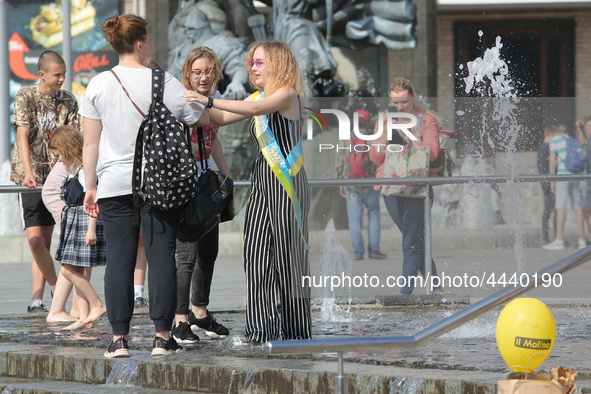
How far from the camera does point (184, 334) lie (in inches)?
→ 251

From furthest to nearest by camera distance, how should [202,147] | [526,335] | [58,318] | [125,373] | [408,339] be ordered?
1. [58,318]
2. [202,147]
3. [125,373]
4. [526,335]
5. [408,339]

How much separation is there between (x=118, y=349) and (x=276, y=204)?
1.09 meters

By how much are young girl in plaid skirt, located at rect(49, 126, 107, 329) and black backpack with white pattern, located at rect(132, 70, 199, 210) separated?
5.28 feet

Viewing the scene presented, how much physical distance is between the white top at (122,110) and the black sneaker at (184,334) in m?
1.04

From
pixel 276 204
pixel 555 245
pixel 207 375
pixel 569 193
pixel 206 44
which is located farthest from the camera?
pixel 206 44

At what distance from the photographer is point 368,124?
9945 millimetres

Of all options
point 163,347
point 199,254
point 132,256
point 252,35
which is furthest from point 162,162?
point 252,35

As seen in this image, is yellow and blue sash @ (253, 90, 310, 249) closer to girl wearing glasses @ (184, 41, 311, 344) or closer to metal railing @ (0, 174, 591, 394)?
girl wearing glasses @ (184, 41, 311, 344)

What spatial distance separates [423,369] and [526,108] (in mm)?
3685

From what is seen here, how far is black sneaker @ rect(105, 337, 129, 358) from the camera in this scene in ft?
19.0

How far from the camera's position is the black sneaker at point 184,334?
6359 millimetres

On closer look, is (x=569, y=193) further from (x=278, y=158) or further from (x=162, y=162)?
(x=162, y=162)

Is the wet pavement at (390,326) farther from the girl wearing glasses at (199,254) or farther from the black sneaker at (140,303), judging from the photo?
the black sneaker at (140,303)

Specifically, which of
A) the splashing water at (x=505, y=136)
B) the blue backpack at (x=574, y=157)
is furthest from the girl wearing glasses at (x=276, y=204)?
the blue backpack at (x=574, y=157)
